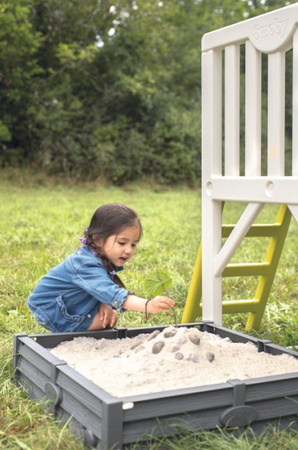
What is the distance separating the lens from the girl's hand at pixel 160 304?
91.0 inches

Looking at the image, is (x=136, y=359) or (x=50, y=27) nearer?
(x=136, y=359)

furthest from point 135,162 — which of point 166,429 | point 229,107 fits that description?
point 166,429

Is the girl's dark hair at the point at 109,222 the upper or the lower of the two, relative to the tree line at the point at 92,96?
lower

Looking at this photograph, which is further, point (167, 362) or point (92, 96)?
point (92, 96)

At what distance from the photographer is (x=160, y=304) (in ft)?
7.63

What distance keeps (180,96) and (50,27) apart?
509cm

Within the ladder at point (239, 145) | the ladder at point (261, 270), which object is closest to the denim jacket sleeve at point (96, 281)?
the ladder at point (239, 145)

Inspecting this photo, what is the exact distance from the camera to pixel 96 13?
16.6m

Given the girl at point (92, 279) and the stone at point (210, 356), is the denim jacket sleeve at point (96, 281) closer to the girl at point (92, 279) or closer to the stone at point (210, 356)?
the girl at point (92, 279)

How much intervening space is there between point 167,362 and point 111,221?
0.74m

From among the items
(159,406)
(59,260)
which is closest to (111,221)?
(159,406)

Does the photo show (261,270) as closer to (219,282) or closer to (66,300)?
(219,282)

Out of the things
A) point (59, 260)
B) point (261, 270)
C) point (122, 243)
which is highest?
point (122, 243)

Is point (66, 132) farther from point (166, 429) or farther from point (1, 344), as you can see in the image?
point (166, 429)
